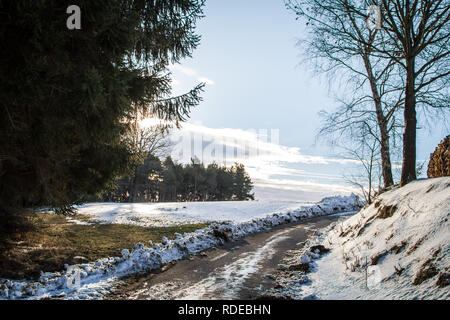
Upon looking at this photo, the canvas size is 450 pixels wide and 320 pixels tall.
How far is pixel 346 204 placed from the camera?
21812mm

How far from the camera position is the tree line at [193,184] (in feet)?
173

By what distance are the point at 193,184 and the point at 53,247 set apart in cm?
5260

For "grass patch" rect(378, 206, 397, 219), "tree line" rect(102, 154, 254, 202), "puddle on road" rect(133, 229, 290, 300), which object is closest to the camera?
"puddle on road" rect(133, 229, 290, 300)

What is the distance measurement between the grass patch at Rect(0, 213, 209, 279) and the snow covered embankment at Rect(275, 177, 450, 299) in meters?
4.80

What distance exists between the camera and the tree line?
52594mm

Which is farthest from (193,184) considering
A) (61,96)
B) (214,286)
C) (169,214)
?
(61,96)

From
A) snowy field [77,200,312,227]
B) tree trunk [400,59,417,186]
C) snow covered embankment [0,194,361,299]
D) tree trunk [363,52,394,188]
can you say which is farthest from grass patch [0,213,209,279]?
tree trunk [363,52,394,188]

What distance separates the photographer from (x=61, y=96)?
4129mm

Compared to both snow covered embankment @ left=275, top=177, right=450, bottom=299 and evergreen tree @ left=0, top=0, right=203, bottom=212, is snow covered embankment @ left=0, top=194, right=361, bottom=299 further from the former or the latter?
snow covered embankment @ left=275, top=177, right=450, bottom=299
